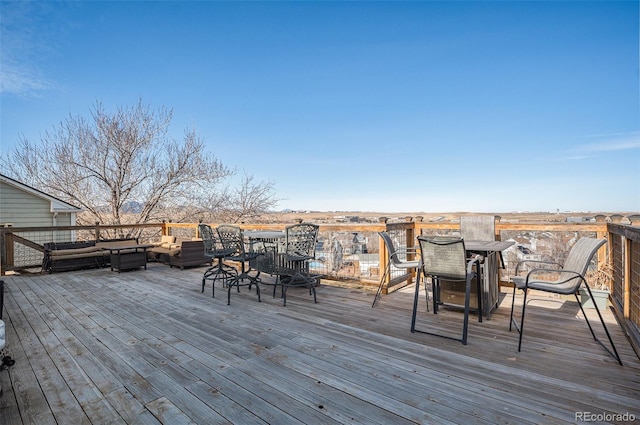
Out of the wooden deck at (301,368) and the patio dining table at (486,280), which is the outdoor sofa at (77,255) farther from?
the patio dining table at (486,280)

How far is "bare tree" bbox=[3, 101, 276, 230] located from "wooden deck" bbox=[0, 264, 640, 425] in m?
8.05

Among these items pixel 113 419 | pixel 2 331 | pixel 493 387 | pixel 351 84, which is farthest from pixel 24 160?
pixel 493 387

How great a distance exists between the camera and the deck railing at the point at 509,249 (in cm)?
283

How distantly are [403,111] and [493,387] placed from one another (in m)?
10.6

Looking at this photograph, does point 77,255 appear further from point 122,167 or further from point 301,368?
point 301,368

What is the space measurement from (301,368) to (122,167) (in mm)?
11354

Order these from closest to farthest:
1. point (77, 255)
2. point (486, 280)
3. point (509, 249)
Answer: point (486, 280)
point (509, 249)
point (77, 255)

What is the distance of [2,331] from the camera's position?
70.5 inches

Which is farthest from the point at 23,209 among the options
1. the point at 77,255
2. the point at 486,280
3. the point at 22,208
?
the point at 486,280

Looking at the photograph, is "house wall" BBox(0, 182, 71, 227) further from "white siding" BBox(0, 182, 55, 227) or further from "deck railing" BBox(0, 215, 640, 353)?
"deck railing" BBox(0, 215, 640, 353)

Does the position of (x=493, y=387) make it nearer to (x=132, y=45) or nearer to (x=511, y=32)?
(x=511, y=32)

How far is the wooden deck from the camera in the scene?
5.52 ft

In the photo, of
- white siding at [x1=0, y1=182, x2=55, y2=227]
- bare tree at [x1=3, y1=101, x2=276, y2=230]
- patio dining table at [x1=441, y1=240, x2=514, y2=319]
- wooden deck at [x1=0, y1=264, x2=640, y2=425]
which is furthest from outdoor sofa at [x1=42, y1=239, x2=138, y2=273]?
patio dining table at [x1=441, y1=240, x2=514, y2=319]

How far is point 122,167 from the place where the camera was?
1079 cm
